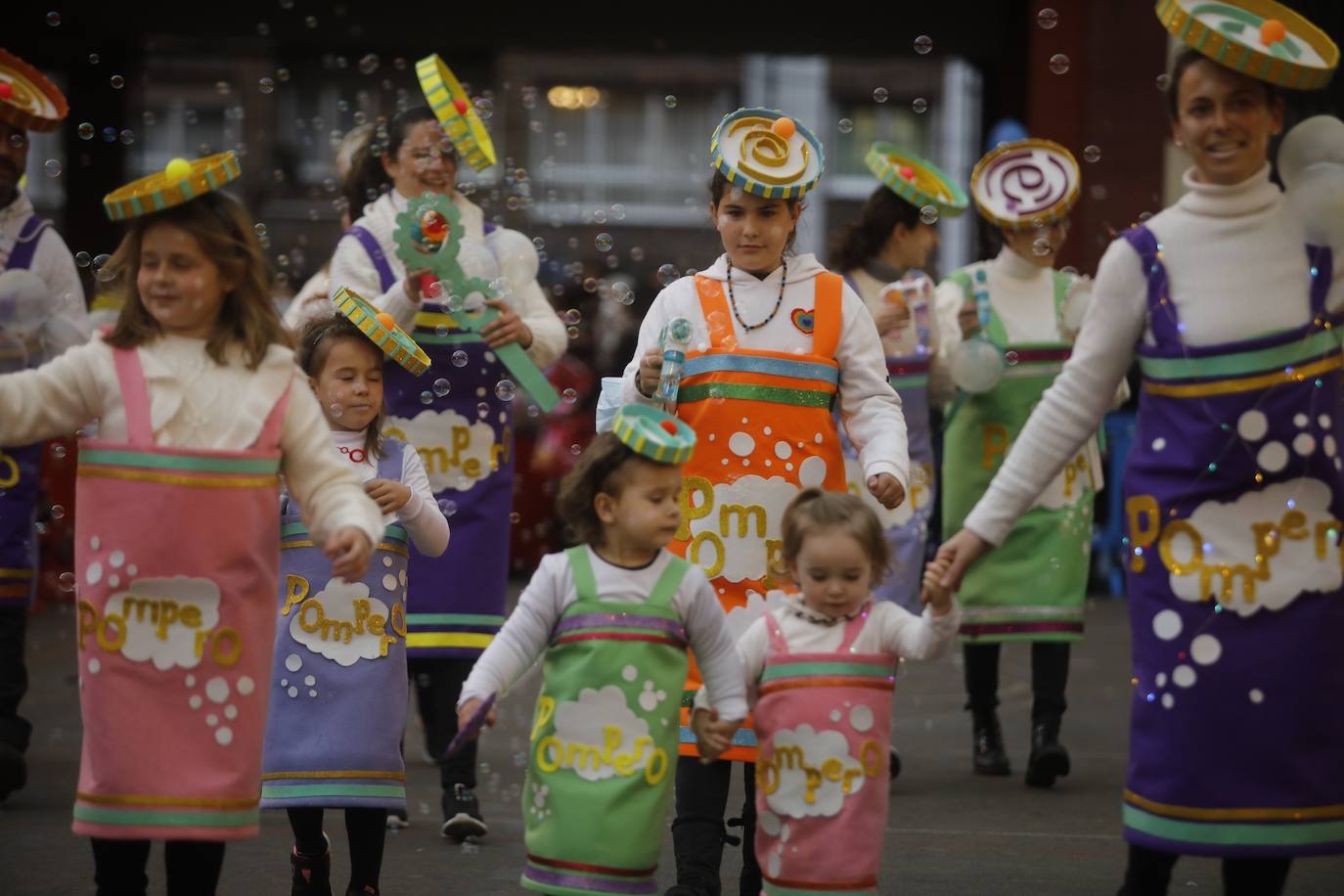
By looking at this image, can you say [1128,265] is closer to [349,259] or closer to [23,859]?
[349,259]

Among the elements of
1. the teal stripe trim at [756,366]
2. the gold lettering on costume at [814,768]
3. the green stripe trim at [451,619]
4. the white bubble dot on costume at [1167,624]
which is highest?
the teal stripe trim at [756,366]

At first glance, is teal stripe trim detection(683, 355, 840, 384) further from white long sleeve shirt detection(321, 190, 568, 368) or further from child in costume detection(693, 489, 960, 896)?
white long sleeve shirt detection(321, 190, 568, 368)

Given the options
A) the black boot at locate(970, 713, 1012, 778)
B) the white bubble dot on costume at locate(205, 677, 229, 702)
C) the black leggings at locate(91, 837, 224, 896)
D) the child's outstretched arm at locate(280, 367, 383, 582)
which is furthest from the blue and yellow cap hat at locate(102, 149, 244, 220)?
the black boot at locate(970, 713, 1012, 778)

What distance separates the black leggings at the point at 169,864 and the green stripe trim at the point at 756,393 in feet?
5.28

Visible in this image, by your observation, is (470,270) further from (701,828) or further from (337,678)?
(701,828)

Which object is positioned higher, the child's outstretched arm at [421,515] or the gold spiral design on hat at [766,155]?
the gold spiral design on hat at [766,155]

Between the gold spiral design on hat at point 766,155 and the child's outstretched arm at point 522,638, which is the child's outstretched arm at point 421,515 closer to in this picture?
the child's outstretched arm at point 522,638

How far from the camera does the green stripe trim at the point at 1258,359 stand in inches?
154

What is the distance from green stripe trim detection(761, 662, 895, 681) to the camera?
4.16 meters

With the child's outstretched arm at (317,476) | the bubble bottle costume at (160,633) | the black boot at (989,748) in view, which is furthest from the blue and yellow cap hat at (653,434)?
the black boot at (989,748)

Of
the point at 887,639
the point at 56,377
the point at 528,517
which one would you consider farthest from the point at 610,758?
the point at 528,517

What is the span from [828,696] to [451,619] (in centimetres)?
227

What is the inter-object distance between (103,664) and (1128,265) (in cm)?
213

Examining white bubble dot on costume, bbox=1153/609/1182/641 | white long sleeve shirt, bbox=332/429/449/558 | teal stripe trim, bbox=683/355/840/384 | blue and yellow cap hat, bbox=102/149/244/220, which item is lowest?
white bubble dot on costume, bbox=1153/609/1182/641
